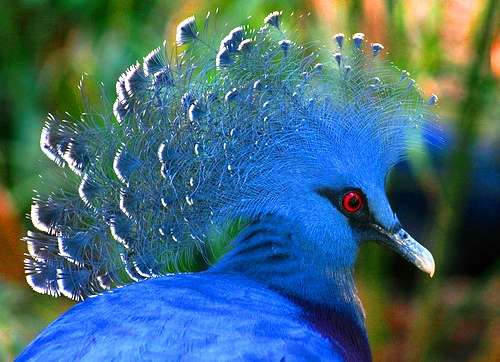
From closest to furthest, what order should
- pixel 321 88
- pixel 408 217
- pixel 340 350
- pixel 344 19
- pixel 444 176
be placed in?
pixel 340 350 < pixel 321 88 < pixel 344 19 < pixel 444 176 < pixel 408 217

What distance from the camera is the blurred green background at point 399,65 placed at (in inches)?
120

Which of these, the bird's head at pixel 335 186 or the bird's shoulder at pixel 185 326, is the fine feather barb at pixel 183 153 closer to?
the bird's head at pixel 335 186

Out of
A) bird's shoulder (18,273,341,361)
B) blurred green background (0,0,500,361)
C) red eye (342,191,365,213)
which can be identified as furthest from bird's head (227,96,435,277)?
blurred green background (0,0,500,361)

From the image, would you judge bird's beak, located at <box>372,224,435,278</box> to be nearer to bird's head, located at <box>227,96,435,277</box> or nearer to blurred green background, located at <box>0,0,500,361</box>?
bird's head, located at <box>227,96,435,277</box>

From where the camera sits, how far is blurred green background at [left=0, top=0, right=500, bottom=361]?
3.06m

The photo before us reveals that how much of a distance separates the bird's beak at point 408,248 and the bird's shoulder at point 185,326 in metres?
0.29

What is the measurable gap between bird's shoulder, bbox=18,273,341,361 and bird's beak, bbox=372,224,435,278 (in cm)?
29

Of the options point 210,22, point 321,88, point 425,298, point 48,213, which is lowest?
point 425,298

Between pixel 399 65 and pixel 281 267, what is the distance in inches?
37.2

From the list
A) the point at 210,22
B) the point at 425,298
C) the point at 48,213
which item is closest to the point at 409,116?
the point at 210,22

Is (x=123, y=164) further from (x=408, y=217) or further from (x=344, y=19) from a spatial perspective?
(x=408, y=217)

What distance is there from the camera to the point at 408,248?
2240 millimetres

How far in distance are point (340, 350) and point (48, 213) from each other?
2.29ft

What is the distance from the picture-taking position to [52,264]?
86.1 inches
